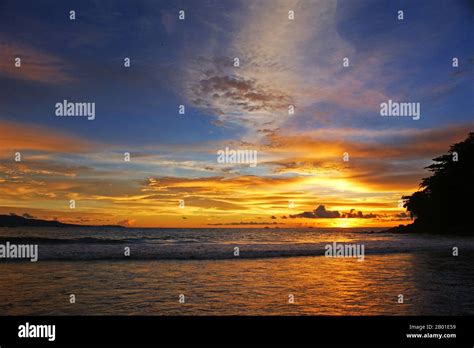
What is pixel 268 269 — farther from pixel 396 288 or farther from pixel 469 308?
pixel 469 308

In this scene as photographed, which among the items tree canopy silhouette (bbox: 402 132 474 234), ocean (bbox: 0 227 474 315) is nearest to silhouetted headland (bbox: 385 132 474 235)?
tree canopy silhouette (bbox: 402 132 474 234)

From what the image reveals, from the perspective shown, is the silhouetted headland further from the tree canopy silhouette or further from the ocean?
the ocean

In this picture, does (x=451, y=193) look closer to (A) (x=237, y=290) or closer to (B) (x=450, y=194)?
(B) (x=450, y=194)

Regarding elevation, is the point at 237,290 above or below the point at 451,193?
below

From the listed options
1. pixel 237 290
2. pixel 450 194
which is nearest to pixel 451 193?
pixel 450 194

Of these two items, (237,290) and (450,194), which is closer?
(237,290)

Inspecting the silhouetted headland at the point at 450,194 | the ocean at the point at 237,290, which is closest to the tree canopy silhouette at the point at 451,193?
the silhouetted headland at the point at 450,194

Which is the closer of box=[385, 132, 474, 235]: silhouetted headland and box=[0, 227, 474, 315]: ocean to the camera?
box=[0, 227, 474, 315]: ocean

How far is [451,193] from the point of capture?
57406 mm

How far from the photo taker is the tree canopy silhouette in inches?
2172

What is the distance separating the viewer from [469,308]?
9203 mm

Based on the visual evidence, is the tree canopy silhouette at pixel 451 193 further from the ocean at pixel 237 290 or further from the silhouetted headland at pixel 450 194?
the ocean at pixel 237 290
